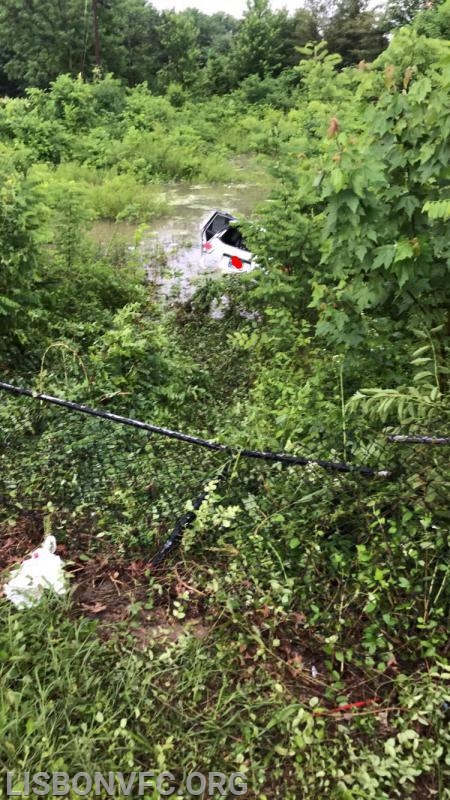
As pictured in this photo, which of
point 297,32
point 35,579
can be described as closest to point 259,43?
point 297,32

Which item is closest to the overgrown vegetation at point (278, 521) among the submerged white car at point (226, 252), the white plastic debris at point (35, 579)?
the white plastic debris at point (35, 579)

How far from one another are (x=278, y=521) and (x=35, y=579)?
1445 mm

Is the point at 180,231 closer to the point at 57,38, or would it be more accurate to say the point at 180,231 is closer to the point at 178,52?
the point at 57,38

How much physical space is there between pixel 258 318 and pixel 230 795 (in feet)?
19.2

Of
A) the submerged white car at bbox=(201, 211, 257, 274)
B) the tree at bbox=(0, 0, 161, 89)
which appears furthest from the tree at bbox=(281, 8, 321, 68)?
the submerged white car at bbox=(201, 211, 257, 274)

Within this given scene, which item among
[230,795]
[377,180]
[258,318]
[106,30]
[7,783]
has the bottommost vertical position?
[258,318]

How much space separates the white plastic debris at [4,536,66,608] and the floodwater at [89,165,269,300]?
532cm

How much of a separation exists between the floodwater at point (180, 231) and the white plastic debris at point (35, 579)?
5319 millimetres

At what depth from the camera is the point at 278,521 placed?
327 cm

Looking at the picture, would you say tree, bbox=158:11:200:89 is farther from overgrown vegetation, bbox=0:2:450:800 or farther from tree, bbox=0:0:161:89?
overgrown vegetation, bbox=0:2:450:800

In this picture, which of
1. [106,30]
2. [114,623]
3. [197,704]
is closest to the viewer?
[197,704]

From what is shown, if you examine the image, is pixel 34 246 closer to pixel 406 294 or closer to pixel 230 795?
pixel 406 294

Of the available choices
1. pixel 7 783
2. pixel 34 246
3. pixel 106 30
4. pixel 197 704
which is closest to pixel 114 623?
pixel 197 704

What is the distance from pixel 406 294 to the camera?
3.70m
